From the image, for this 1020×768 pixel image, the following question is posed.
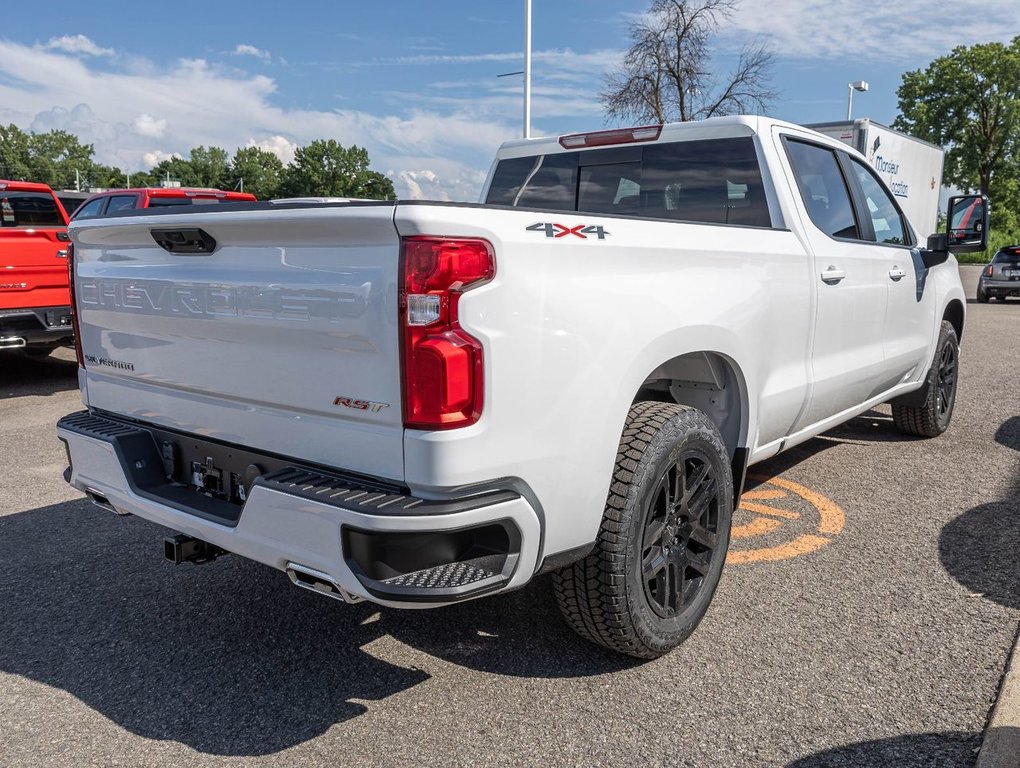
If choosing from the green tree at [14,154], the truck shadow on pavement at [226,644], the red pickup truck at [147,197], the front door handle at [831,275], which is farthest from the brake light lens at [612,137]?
the green tree at [14,154]

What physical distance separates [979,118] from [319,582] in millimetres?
57016

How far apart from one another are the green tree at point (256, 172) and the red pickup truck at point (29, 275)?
111 metres

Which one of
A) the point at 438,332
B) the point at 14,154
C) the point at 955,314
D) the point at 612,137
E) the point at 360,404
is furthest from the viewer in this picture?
the point at 14,154

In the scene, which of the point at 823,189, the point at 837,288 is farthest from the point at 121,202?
the point at 837,288

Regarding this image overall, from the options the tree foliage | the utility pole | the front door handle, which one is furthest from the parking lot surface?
the tree foliage

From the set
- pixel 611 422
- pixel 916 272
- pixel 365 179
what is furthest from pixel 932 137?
pixel 365 179

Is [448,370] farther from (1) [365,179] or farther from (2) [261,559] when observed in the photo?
(1) [365,179]

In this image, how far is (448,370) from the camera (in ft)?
6.97

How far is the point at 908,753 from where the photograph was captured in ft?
7.95

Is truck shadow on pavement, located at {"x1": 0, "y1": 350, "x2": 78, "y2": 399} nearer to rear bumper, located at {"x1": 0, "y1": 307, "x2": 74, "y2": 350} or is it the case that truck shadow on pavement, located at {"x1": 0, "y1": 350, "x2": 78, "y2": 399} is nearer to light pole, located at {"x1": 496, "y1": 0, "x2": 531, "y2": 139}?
rear bumper, located at {"x1": 0, "y1": 307, "x2": 74, "y2": 350}

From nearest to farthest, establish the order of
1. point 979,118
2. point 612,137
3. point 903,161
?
point 612,137, point 903,161, point 979,118

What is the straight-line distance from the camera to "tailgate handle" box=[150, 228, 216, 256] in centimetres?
262

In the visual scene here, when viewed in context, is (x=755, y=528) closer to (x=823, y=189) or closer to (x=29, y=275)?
(x=823, y=189)

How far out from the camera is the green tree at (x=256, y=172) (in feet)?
387
